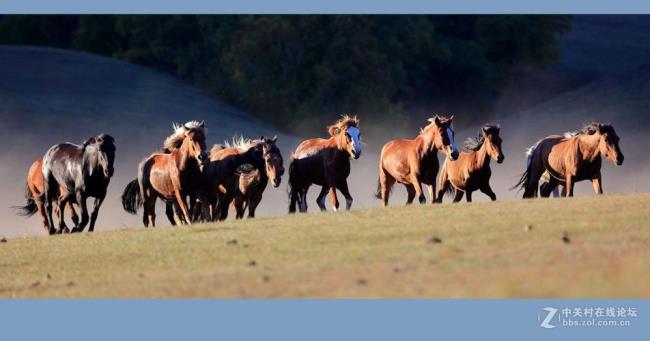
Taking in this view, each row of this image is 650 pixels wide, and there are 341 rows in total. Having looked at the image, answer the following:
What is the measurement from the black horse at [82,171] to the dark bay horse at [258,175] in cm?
220

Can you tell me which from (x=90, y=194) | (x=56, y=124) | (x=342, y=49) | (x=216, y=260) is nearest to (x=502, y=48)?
(x=342, y=49)

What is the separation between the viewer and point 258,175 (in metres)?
28.8

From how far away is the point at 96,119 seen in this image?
5875 centimetres

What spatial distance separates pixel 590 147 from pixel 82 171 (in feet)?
28.4

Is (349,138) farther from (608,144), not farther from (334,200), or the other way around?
(608,144)

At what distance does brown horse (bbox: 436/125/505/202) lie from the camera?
29.2 metres

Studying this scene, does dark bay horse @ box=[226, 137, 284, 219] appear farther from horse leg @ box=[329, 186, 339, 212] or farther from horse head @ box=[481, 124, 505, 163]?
horse head @ box=[481, 124, 505, 163]

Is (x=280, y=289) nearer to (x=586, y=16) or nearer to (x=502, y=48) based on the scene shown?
(x=502, y=48)

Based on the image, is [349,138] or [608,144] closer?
[608,144]

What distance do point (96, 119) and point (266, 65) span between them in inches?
462

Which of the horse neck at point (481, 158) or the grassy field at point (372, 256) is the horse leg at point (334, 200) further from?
the horse neck at point (481, 158)

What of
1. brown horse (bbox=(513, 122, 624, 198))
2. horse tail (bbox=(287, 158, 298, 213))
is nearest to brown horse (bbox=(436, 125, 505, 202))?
brown horse (bbox=(513, 122, 624, 198))

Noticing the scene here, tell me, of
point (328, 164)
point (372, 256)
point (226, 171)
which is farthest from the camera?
point (328, 164)

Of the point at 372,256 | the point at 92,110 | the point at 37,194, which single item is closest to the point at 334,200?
the point at 37,194
